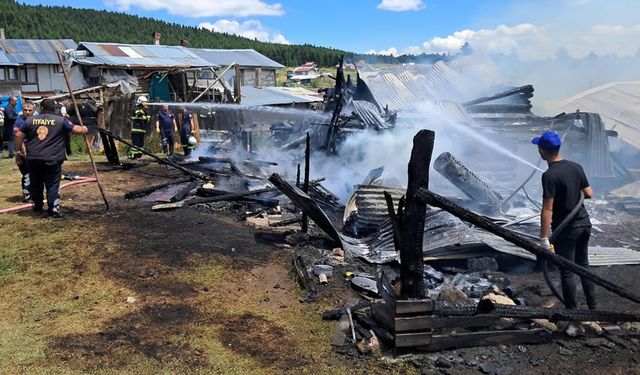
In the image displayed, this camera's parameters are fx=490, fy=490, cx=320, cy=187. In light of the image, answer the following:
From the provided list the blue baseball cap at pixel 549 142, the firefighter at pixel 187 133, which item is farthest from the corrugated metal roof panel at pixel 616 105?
the firefighter at pixel 187 133

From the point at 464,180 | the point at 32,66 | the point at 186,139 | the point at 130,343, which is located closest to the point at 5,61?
the point at 32,66

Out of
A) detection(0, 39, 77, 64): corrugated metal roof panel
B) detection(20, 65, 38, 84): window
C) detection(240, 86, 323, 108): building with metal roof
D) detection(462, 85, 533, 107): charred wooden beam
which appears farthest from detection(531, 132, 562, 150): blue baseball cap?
detection(20, 65, 38, 84): window

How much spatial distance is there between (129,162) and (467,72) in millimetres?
10306

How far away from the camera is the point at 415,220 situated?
3967 millimetres

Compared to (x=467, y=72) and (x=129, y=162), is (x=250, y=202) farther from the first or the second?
(x=467, y=72)

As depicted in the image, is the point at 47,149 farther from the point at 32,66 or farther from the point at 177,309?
the point at 32,66

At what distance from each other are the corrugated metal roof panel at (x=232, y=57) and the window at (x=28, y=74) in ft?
41.8

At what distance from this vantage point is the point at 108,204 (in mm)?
8711

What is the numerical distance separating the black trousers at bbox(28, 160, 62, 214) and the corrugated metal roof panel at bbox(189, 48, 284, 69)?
3238cm

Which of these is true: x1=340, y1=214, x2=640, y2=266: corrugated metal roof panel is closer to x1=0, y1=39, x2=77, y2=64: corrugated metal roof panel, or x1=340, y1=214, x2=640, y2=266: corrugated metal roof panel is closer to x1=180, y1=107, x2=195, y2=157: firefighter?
x1=180, y1=107, x2=195, y2=157: firefighter

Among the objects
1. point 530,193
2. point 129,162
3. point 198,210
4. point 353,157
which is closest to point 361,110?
point 353,157

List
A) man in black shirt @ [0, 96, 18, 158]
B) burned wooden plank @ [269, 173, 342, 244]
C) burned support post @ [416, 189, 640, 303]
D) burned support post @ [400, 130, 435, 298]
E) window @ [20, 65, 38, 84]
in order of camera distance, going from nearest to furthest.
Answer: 1. burned support post @ [416, 189, 640, 303]
2. burned support post @ [400, 130, 435, 298]
3. burned wooden plank @ [269, 173, 342, 244]
4. man in black shirt @ [0, 96, 18, 158]
5. window @ [20, 65, 38, 84]

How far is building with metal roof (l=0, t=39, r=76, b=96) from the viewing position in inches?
1491

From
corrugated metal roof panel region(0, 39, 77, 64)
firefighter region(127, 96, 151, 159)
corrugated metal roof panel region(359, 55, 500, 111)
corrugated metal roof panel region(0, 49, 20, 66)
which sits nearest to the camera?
firefighter region(127, 96, 151, 159)
